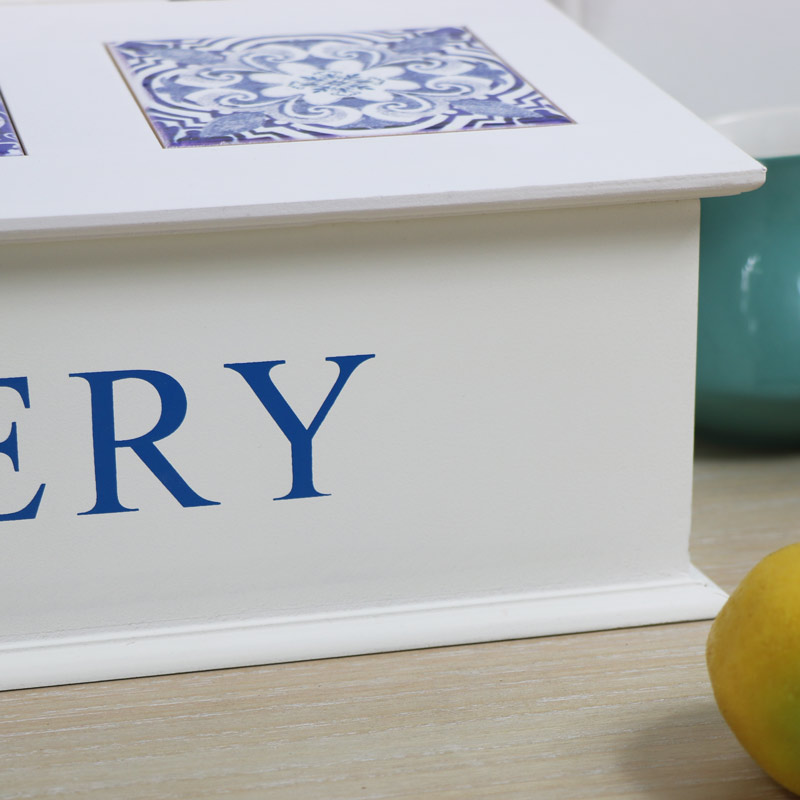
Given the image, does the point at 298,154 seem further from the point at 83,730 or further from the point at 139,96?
the point at 83,730

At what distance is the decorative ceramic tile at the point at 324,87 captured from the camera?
877 mm

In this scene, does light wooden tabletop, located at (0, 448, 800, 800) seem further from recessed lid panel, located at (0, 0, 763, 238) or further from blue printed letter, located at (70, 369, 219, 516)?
recessed lid panel, located at (0, 0, 763, 238)

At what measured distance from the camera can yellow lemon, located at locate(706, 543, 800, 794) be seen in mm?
646

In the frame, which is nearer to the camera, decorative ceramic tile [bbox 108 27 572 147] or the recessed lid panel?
the recessed lid panel

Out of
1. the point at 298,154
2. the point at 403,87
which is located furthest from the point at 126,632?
the point at 403,87

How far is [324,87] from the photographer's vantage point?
95 cm

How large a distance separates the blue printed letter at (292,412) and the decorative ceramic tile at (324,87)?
0.16 meters

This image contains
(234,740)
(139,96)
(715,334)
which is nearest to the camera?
(234,740)

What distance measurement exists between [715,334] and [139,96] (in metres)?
0.51

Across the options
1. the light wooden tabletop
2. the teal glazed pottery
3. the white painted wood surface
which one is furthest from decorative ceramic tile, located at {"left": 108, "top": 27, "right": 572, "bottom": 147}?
the light wooden tabletop

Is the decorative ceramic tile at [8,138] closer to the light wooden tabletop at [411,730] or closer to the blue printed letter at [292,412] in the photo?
the blue printed letter at [292,412]

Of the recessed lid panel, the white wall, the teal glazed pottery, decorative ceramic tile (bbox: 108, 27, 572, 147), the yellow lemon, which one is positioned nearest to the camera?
the yellow lemon

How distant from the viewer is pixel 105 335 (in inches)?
30.6

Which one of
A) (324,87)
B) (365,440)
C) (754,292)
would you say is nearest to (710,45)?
A: (754,292)
